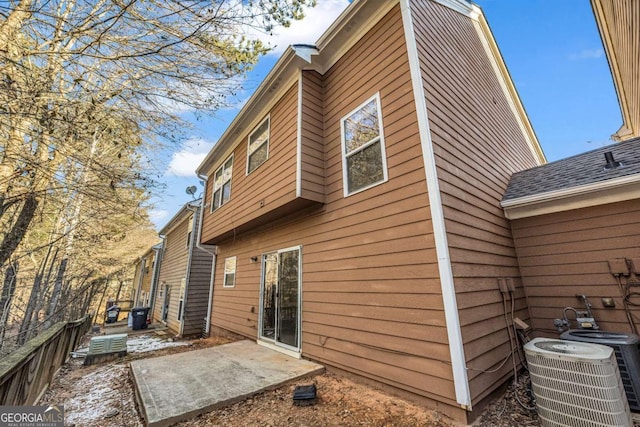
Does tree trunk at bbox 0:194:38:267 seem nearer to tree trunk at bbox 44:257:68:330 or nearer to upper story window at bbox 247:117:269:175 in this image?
upper story window at bbox 247:117:269:175

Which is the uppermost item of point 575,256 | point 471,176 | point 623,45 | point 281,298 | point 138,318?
point 623,45

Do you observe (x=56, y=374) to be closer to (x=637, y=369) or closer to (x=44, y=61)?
(x=44, y=61)

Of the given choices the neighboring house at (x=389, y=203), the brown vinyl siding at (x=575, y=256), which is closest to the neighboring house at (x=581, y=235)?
the brown vinyl siding at (x=575, y=256)

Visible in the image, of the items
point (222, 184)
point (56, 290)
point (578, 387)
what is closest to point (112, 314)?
point (56, 290)

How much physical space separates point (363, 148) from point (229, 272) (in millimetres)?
5819

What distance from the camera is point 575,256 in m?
3.92

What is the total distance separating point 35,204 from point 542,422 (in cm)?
720

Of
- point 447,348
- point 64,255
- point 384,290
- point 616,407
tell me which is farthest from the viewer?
point 64,255

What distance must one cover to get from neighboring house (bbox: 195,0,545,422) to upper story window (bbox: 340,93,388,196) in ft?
0.09

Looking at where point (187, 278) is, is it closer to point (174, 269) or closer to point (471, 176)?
point (174, 269)

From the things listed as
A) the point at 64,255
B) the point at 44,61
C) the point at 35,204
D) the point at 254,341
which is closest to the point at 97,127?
the point at 44,61

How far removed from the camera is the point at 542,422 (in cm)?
245

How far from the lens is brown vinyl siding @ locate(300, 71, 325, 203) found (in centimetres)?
451

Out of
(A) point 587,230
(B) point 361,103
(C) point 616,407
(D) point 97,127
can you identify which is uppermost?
(B) point 361,103
